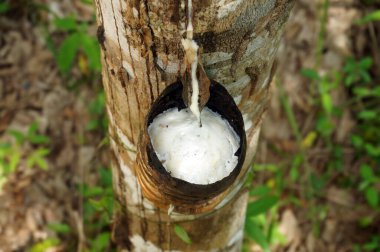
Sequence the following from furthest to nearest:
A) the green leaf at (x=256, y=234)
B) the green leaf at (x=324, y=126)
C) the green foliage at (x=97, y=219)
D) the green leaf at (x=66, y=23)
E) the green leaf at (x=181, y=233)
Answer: the green leaf at (x=324, y=126)
the green leaf at (x=66, y=23)
the green foliage at (x=97, y=219)
the green leaf at (x=256, y=234)
the green leaf at (x=181, y=233)

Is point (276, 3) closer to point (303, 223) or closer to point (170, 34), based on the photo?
point (170, 34)

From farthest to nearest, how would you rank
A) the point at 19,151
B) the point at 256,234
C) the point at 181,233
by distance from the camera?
the point at 19,151
the point at 256,234
the point at 181,233

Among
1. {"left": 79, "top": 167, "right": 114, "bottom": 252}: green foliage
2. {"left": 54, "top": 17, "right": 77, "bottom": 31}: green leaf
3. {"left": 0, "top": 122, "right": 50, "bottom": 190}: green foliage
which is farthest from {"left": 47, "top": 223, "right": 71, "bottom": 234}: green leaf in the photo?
{"left": 54, "top": 17, "right": 77, "bottom": 31}: green leaf

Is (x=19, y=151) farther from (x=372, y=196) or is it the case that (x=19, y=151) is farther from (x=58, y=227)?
(x=372, y=196)

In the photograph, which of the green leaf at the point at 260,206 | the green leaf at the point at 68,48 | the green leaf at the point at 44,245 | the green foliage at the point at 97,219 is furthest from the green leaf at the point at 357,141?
the green leaf at the point at 44,245

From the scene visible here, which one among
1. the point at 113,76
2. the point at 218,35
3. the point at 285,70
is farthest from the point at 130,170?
the point at 285,70

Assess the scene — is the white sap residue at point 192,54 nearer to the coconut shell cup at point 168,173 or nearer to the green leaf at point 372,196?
the coconut shell cup at point 168,173

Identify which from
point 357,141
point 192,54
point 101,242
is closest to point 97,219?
point 101,242
